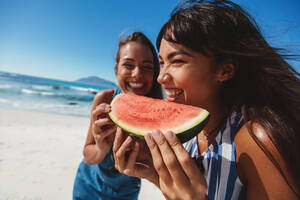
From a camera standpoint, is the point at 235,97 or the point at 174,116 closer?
the point at 174,116

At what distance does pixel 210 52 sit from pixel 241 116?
582mm

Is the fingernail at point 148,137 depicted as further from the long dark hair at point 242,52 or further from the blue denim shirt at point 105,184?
the blue denim shirt at point 105,184

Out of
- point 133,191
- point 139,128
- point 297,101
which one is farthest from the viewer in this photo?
point 133,191

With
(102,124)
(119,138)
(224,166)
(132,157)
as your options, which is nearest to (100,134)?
(102,124)

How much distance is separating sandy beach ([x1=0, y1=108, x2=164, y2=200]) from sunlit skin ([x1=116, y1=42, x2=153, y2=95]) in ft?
7.40

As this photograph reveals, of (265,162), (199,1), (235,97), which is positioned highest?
(199,1)

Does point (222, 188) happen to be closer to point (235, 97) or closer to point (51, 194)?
point (235, 97)

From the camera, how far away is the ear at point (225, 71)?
133cm

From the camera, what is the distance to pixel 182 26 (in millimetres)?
1321

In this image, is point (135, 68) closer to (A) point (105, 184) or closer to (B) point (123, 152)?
(B) point (123, 152)

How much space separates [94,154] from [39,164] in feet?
8.76

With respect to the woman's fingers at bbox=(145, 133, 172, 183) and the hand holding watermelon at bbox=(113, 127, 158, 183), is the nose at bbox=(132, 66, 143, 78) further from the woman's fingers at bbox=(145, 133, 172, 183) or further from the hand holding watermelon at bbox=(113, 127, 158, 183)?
the woman's fingers at bbox=(145, 133, 172, 183)

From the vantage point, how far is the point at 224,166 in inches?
42.6

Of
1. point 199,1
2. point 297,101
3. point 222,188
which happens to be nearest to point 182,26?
point 199,1
